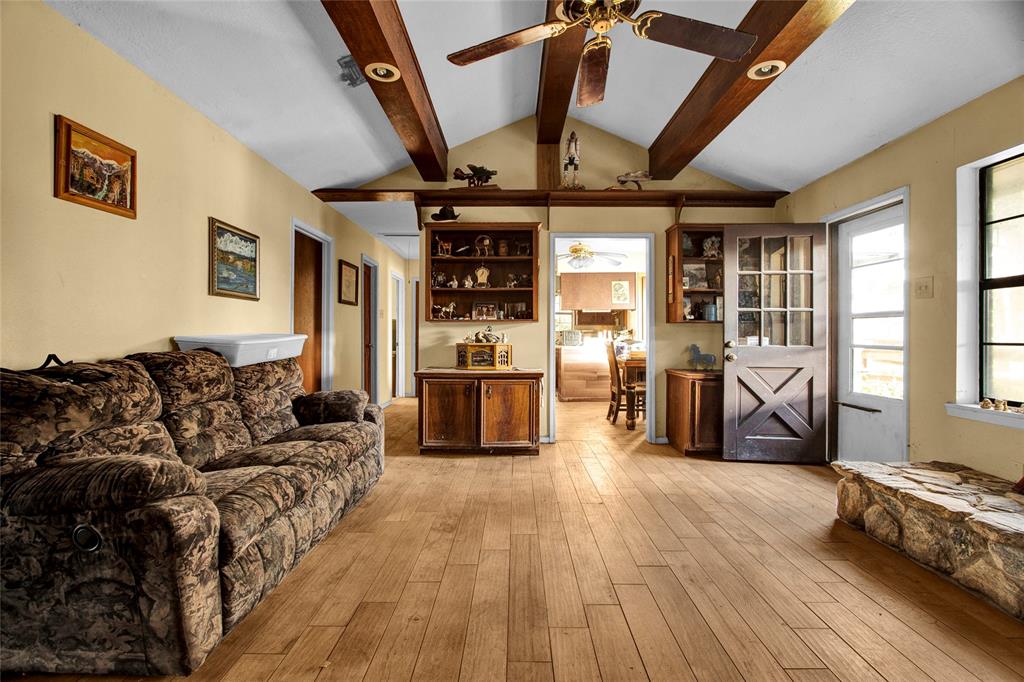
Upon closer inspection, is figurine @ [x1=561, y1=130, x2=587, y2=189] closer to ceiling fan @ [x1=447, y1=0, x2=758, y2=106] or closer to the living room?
the living room

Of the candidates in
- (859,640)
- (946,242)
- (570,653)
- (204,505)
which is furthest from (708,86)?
(204,505)

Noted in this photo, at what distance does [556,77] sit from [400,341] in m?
5.38

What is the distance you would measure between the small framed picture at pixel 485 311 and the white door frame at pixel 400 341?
132 inches

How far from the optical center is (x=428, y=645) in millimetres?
1716

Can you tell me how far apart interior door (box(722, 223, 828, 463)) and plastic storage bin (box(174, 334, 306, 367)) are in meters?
3.64

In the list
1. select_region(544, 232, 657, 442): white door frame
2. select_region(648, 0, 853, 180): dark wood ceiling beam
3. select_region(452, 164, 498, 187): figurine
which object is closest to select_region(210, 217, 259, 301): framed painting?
select_region(452, 164, 498, 187): figurine

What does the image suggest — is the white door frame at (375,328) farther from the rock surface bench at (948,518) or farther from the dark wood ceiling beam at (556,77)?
the rock surface bench at (948,518)

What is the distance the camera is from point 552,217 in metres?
4.92

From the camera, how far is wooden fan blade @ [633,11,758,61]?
6.88 feet

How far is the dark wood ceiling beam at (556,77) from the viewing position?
10.2ft

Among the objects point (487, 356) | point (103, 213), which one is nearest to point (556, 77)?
point (487, 356)

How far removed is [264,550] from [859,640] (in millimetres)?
2249

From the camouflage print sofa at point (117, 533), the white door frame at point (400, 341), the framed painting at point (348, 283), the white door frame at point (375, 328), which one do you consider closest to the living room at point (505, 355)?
the camouflage print sofa at point (117, 533)

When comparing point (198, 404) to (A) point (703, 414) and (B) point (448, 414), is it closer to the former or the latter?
(B) point (448, 414)
